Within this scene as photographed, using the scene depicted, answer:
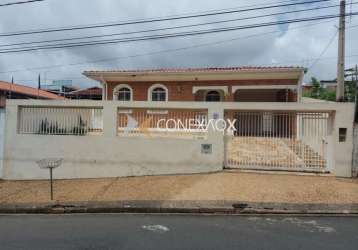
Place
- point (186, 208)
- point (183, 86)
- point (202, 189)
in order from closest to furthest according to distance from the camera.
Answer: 1. point (186, 208)
2. point (202, 189)
3. point (183, 86)

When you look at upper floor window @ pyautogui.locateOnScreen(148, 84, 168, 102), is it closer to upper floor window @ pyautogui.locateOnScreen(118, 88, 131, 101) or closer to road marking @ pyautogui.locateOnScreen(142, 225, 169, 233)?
upper floor window @ pyautogui.locateOnScreen(118, 88, 131, 101)

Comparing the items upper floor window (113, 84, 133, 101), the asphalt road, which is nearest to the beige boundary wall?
the asphalt road

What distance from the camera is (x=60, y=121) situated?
11.5 m

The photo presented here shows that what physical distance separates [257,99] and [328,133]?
9072 millimetres

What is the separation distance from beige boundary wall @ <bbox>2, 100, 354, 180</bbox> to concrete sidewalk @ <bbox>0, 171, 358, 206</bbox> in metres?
0.46

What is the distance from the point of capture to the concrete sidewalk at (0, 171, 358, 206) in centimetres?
795

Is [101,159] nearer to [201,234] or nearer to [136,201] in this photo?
[136,201]

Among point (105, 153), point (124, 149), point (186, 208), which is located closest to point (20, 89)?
point (105, 153)

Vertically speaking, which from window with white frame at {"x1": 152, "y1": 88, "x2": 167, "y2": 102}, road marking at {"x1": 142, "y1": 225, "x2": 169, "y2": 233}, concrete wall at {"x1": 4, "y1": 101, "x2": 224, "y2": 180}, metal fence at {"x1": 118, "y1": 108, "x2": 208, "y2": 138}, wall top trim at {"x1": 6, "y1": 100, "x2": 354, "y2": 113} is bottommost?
road marking at {"x1": 142, "y1": 225, "x2": 169, "y2": 233}

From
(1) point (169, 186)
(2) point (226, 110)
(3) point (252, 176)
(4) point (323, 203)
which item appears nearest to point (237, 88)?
(2) point (226, 110)

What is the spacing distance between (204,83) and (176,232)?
12740mm

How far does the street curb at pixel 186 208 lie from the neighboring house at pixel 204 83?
9744 mm

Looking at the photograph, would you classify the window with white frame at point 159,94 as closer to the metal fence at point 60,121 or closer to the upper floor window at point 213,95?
the upper floor window at point 213,95

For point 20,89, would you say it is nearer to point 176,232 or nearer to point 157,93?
point 157,93
